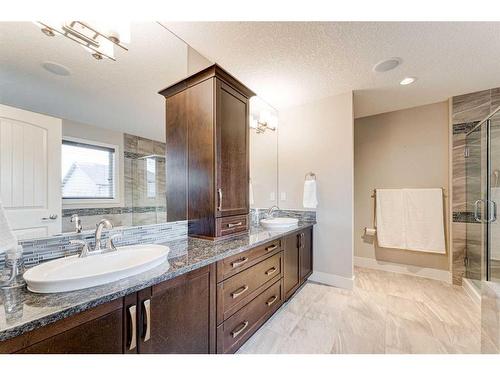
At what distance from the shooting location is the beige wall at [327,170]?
2389mm

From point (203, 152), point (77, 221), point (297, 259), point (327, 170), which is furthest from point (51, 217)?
point (327, 170)

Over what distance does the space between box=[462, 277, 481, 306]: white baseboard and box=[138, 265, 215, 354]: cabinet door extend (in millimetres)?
2710

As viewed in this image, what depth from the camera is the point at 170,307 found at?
934mm

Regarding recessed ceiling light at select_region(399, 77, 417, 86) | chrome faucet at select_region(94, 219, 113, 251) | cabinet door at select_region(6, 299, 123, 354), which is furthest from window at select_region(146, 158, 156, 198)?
recessed ceiling light at select_region(399, 77, 417, 86)

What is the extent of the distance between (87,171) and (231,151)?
3.21 feet

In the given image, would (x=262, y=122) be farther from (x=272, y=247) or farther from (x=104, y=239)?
(x=104, y=239)

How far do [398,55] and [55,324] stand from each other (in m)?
2.68

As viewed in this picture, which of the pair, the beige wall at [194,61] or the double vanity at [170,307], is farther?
the beige wall at [194,61]

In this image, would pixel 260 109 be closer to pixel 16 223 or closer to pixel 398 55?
pixel 398 55

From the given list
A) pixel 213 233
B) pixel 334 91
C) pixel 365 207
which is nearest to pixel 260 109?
pixel 334 91

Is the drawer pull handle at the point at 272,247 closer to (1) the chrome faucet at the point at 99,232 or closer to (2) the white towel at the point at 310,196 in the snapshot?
(2) the white towel at the point at 310,196

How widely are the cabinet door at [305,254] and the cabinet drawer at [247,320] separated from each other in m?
0.54

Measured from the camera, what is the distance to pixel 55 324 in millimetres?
615

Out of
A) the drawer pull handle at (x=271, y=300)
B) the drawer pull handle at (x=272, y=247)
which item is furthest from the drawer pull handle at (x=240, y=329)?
the drawer pull handle at (x=272, y=247)
